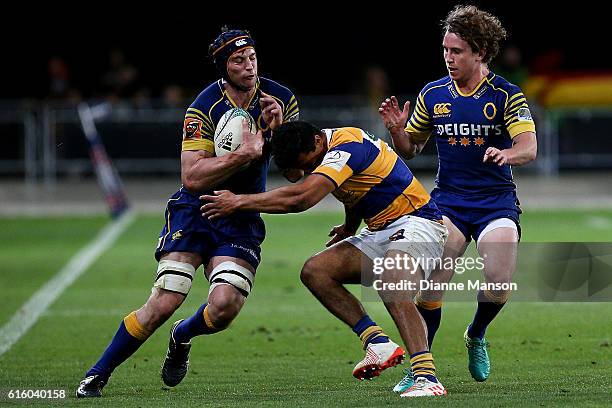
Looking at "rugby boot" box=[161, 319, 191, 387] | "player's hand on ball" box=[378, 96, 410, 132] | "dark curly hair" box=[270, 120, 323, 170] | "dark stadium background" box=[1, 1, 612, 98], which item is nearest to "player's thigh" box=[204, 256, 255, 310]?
"rugby boot" box=[161, 319, 191, 387]

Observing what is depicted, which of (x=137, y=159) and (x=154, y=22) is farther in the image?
(x=154, y=22)

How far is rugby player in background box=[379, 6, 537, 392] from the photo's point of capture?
29.5 feet

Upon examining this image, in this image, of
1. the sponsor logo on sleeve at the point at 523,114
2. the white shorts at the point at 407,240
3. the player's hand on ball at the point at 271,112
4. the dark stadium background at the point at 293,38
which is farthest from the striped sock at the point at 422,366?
the dark stadium background at the point at 293,38

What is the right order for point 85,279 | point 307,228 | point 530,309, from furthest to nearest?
point 307,228 < point 85,279 < point 530,309

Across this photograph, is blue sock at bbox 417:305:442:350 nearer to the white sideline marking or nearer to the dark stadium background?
the white sideline marking

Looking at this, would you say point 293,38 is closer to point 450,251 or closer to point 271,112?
point 450,251

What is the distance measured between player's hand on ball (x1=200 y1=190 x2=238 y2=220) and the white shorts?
793mm

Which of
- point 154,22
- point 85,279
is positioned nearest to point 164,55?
point 154,22

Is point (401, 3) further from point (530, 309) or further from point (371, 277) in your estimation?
point (371, 277)

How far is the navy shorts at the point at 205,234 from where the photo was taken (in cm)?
875

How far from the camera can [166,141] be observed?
24500 mm

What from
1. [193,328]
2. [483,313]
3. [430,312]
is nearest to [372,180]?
[430,312]

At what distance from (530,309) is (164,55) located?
1706 cm

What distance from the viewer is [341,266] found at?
841cm
